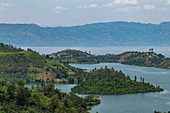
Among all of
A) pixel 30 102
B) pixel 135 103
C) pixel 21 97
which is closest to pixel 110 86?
pixel 135 103

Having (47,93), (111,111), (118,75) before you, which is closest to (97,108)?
(111,111)

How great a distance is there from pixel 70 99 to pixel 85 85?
51852mm

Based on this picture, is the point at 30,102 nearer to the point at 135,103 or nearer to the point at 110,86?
the point at 135,103

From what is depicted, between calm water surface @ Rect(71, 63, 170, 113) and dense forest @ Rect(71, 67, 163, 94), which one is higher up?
dense forest @ Rect(71, 67, 163, 94)

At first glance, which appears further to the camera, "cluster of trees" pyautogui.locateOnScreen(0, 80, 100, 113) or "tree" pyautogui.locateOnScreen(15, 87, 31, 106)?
"tree" pyautogui.locateOnScreen(15, 87, 31, 106)

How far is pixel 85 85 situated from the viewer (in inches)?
6885

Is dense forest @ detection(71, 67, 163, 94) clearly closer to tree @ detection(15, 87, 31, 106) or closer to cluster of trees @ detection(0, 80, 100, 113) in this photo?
cluster of trees @ detection(0, 80, 100, 113)

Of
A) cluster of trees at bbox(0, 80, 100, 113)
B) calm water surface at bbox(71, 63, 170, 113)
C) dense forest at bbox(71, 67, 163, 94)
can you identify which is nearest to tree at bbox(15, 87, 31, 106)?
cluster of trees at bbox(0, 80, 100, 113)

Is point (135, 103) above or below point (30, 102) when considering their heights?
below

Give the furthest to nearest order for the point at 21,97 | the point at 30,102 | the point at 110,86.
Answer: the point at 110,86 < the point at 30,102 < the point at 21,97

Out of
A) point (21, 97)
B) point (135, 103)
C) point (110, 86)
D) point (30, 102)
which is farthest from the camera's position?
point (110, 86)

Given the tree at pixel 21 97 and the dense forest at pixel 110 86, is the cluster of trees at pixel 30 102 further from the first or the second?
the dense forest at pixel 110 86

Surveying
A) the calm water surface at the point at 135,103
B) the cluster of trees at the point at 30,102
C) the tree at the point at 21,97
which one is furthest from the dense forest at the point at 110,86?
the tree at the point at 21,97

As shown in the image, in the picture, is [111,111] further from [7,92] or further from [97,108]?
[7,92]
